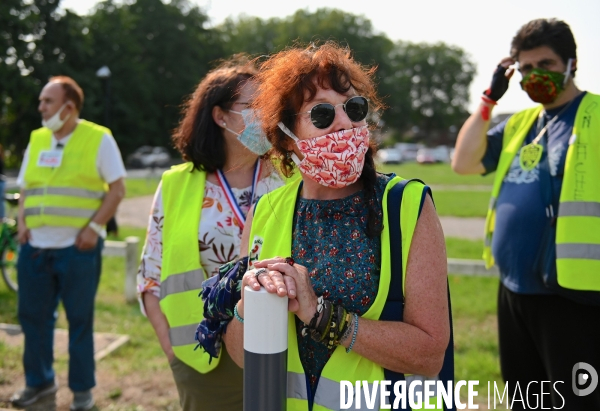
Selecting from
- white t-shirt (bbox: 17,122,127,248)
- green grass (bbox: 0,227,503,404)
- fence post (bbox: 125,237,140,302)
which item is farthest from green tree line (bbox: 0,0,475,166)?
fence post (bbox: 125,237,140,302)

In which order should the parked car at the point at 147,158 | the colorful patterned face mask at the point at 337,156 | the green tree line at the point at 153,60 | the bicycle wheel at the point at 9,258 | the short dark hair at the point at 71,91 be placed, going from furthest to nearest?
the parked car at the point at 147,158 < the green tree line at the point at 153,60 < the bicycle wheel at the point at 9,258 < the short dark hair at the point at 71,91 < the colorful patterned face mask at the point at 337,156

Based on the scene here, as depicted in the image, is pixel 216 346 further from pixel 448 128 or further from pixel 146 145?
pixel 448 128

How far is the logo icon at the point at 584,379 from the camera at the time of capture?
2717 millimetres

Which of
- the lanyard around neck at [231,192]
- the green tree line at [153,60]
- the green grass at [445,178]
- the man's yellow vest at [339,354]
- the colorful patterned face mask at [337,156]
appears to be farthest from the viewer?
the green tree line at [153,60]

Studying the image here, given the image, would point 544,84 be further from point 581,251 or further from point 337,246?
point 337,246

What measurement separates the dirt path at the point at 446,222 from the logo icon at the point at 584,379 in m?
9.15

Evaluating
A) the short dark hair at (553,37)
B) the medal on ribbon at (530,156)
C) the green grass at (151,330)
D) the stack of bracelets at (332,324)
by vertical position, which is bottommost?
the green grass at (151,330)

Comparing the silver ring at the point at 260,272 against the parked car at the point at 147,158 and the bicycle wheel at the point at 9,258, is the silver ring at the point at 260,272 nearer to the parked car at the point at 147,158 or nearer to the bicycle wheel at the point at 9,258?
the bicycle wheel at the point at 9,258

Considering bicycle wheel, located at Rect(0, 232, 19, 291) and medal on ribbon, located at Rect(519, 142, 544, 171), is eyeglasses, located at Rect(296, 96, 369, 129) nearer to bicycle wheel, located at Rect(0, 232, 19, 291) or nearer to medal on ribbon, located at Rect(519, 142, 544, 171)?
medal on ribbon, located at Rect(519, 142, 544, 171)

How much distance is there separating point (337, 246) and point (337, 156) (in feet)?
0.93

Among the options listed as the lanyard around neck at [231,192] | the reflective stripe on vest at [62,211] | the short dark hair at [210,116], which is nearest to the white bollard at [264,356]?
the lanyard around neck at [231,192]

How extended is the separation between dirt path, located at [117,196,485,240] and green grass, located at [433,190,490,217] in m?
0.75

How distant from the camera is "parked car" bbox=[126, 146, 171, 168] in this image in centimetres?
3764

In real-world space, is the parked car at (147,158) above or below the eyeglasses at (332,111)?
below
